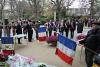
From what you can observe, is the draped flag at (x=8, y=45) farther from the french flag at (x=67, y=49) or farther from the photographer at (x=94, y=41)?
the photographer at (x=94, y=41)

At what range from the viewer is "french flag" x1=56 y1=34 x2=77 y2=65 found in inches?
450

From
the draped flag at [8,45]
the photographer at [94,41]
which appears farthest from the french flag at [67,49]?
the draped flag at [8,45]

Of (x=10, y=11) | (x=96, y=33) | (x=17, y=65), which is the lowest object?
(x=10, y=11)

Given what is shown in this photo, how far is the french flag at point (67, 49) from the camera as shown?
11.4 metres

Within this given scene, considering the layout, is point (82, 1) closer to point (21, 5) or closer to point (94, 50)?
point (21, 5)

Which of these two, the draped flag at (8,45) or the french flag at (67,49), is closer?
the french flag at (67,49)

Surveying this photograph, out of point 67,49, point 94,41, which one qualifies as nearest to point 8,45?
point 67,49

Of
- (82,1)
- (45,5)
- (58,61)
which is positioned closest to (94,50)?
(58,61)

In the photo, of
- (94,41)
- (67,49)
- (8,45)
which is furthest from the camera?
(8,45)

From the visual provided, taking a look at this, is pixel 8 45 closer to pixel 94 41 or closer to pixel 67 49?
pixel 67 49

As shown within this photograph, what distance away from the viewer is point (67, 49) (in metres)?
11.8

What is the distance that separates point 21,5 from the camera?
75.1 m

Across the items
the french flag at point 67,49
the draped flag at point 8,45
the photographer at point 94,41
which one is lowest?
the draped flag at point 8,45

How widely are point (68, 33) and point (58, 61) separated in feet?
42.9
